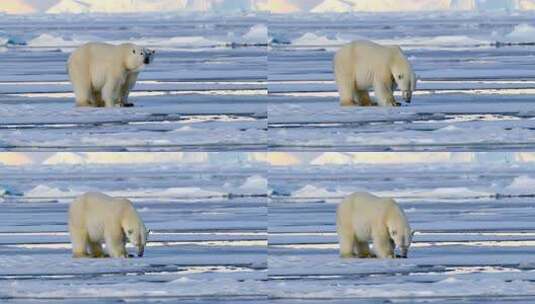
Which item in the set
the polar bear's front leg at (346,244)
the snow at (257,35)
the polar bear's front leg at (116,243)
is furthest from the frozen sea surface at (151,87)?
the polar bear's front leg at (346,244)

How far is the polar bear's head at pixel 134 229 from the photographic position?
97.7 inches

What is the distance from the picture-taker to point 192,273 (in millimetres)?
2525

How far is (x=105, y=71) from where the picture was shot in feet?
8.25

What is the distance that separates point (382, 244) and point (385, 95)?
1.41 feet

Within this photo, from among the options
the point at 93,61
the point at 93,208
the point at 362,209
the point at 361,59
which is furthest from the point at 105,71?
the point at 362,209

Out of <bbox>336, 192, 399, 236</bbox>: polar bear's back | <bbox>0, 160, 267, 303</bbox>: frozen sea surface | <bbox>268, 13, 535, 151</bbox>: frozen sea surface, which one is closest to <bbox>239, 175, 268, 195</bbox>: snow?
<bbox>0, 160, 267, 303</bbox>: frozen sea surface

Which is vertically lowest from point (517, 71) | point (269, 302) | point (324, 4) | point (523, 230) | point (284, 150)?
point (269, 302)

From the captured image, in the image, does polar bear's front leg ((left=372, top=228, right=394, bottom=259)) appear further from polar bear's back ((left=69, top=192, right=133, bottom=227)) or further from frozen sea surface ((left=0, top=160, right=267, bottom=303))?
polar bear's back ((left=69, top=192, right=133, bottom=227))

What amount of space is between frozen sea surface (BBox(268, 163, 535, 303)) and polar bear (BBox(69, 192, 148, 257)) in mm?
387

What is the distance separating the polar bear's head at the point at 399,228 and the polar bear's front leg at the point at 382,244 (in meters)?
0.03

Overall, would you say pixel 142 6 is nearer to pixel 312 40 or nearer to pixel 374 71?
pixel 312 40

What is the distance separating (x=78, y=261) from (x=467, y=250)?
112cm

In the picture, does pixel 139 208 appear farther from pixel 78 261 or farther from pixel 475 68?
pixel 475 68

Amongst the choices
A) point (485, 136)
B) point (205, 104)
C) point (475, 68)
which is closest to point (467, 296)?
point (485, 136)
